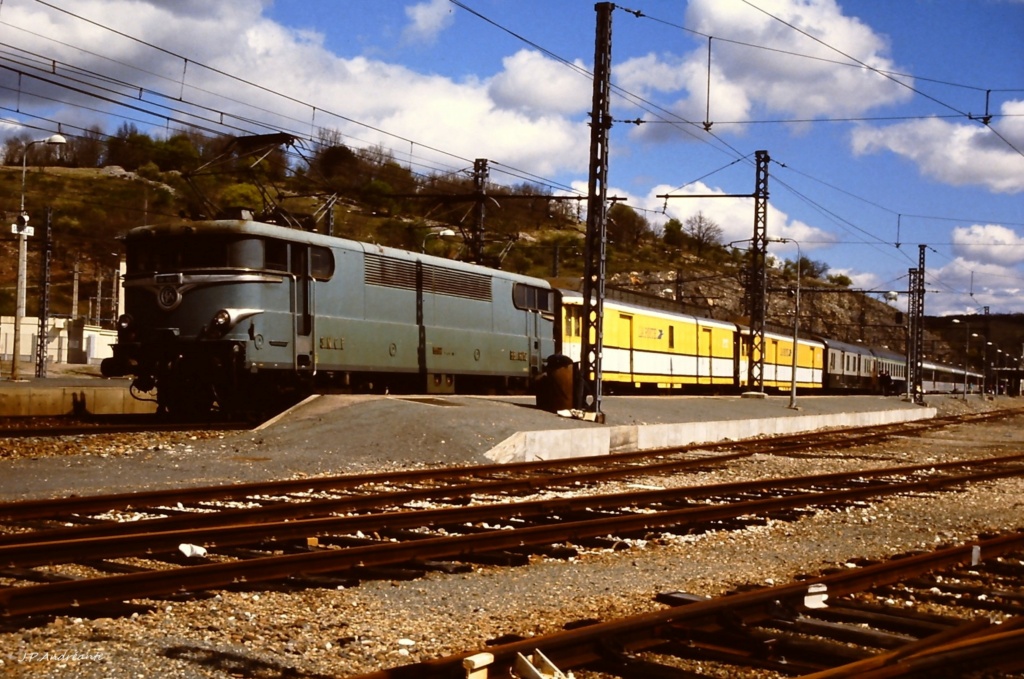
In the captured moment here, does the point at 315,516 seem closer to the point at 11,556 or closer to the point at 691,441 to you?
the point at 11,556

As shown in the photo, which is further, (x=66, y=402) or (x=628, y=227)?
(x=628, y=227)

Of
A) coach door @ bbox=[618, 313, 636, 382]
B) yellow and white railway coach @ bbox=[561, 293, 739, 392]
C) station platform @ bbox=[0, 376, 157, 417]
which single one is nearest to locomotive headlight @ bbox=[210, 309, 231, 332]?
station platform @ bbox=[0, 376, 157, 417]

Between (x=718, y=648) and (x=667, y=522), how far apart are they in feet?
16.4

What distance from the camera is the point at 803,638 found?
238 inches

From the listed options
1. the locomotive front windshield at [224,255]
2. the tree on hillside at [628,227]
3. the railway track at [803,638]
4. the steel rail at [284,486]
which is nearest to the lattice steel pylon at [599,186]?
the steel rail at [284,486]

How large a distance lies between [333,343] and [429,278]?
3.75 meters

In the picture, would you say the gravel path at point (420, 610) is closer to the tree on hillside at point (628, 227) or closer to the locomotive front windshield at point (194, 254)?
the locomotive front windshield at point (194, 254)

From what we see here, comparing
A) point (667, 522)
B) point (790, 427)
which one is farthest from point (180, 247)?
point (790, 427)

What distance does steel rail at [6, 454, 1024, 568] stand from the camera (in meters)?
7.93

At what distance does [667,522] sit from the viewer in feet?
Result: 35.9

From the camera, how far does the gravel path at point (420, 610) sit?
5.57m

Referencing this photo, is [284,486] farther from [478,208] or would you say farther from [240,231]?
[478,208]

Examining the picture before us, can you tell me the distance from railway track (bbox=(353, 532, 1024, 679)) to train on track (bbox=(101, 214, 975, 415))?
13916 mm

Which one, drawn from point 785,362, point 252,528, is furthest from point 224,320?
point 785,362
